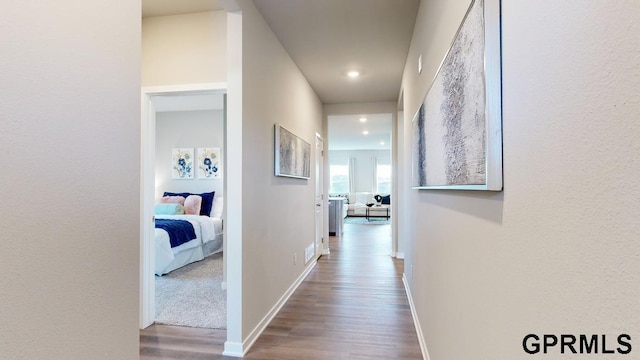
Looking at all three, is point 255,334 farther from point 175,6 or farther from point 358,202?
point 358,202

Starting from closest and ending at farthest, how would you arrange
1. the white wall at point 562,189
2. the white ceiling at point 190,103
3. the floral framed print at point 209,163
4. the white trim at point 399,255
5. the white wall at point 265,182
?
the white wall at point 562,189, the white wall at point 265,182, the white trim at point 399,255, the white ceiling at point 190,103, the floral framed print at point 209,163

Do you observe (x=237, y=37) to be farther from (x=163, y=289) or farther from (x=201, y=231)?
(x=201, y=231)

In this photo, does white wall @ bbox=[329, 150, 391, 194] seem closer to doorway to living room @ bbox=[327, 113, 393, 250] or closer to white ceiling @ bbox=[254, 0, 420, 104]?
doorway to living room @ bbox=[327, 113, 393, 250]

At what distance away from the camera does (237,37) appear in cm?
220

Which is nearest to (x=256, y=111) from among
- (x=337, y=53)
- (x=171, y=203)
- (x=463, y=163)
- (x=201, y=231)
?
(x=337, y=53)

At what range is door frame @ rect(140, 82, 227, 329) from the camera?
2592mm

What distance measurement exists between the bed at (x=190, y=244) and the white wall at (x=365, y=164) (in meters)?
7.27

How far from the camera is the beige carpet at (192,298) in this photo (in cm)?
272

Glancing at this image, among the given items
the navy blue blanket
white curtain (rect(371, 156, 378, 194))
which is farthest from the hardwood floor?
white curtain (rect(371, 156, 378, 194))

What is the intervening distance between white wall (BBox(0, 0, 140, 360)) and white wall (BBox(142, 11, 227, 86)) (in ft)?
4.96

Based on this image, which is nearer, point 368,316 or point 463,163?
point 463,163

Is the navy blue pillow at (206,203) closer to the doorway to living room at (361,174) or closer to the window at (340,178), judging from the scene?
the doorway to living room at (361,174)


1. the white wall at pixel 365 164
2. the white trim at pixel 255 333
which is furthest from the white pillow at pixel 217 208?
the white wall at pixel 365 164

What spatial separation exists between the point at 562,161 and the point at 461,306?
0.86m
